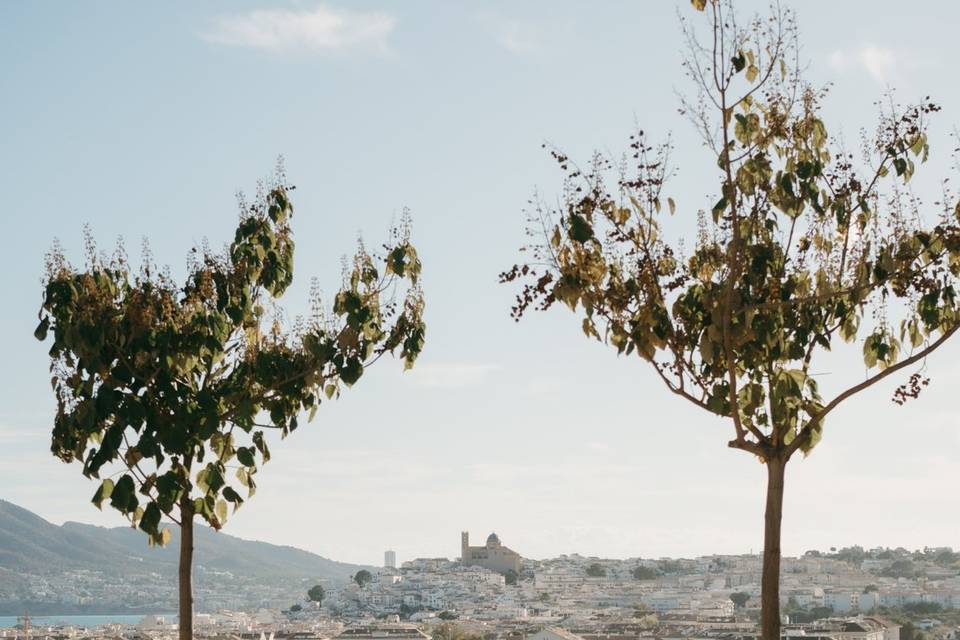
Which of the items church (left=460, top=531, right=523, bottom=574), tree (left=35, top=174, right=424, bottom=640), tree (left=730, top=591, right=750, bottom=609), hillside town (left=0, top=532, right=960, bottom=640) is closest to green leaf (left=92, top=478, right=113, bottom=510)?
tree (left=35, top=174, right=424, bottom=640)

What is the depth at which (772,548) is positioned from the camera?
17.8ft

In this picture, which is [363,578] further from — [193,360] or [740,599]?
[193,360]

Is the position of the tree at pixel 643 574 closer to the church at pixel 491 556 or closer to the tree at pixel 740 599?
the church at pixel 491 556

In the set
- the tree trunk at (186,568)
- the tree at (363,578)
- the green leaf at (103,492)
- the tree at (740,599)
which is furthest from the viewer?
the tree at (363,578)

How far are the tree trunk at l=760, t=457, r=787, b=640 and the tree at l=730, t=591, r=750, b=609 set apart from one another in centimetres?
9232

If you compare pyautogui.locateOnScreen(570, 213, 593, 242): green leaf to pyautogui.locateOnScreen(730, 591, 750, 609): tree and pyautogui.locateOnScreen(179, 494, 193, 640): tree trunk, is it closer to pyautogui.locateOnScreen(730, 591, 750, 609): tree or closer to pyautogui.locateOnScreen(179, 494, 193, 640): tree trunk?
pyautogui.locateOnScreen(179, 494, 193, 640): tree trunk

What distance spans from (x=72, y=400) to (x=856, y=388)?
123 inches

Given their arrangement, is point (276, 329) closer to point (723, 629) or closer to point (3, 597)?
point (723, 629)

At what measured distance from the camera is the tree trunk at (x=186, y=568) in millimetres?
6480

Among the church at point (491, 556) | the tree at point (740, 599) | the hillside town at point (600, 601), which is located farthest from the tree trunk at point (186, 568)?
the church at point (491, 556)

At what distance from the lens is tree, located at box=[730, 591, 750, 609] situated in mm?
95713

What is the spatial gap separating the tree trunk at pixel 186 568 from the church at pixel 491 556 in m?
123

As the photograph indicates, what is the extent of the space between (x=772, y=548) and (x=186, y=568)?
2.59 meters

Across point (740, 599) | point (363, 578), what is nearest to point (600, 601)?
point (740, 599)
